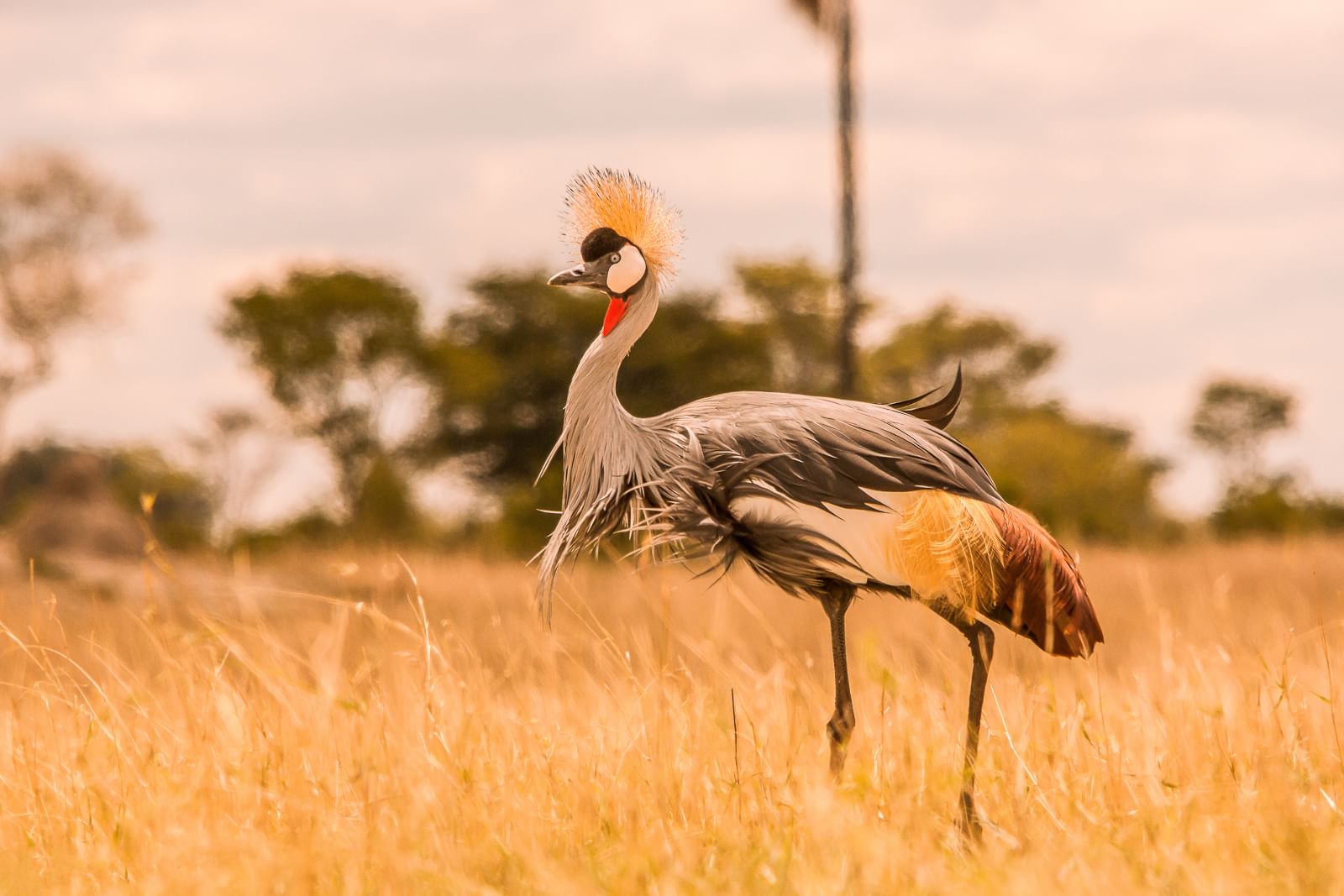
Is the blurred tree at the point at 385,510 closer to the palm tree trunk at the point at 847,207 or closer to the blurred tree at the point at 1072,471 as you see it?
the palm tree trunk at the point at 847,207

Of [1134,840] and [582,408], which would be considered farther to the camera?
[582,408]

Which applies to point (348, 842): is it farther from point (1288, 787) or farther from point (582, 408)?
point (1288, 787)

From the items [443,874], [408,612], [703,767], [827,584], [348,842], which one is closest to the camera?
[443,874]

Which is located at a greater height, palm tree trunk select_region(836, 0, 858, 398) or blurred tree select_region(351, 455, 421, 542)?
palm tree trunk select_region(836, 0, 858, 398)

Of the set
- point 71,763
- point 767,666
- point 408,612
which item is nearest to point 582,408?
point 71,763

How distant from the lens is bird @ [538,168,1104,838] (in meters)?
4.80

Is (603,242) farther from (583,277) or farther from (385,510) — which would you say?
(385,510)

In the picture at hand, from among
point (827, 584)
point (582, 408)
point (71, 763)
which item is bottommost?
point (71, 763)

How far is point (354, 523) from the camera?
2773cm

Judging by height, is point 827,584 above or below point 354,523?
above

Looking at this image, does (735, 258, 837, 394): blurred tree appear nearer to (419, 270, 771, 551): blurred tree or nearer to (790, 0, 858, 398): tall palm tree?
(419, 270, 771, 551): blurred tree

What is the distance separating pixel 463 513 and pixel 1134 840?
30.1 meters

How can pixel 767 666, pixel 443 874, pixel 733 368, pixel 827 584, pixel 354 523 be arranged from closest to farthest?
pixel 443 874 < pixel 827 584 < pixel 767 666 < pixel 354 523 < pixel 733 368

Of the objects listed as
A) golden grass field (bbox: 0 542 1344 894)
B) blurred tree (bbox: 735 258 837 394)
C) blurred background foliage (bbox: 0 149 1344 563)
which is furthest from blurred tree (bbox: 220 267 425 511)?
golden grass field (bbox: 0 542 1344 894)
